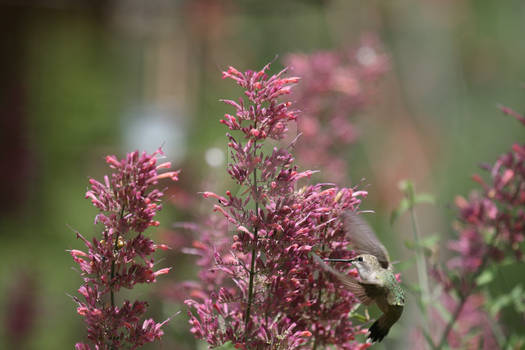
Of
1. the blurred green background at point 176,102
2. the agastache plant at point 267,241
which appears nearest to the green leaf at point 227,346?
the agastache plant at point 267,241

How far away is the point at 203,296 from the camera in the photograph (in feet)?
2.45

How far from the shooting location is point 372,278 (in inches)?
30.9

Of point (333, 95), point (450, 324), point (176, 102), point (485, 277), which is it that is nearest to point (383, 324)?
point (450, 324)

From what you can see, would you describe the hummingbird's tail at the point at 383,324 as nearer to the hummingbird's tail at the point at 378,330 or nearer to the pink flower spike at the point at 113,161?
the hummingbird's tail at the point at 378,330

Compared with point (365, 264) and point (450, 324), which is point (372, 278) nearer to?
point (365, 264)

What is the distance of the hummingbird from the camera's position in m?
0.71

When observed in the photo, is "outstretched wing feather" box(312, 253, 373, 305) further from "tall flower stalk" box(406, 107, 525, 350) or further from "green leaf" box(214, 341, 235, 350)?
"tall flower stalk" box(406, 107, 525, 350)

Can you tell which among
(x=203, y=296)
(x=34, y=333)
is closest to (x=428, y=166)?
(x=34, y=333)

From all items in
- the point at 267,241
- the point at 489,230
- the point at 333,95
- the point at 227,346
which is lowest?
the point at 227,346

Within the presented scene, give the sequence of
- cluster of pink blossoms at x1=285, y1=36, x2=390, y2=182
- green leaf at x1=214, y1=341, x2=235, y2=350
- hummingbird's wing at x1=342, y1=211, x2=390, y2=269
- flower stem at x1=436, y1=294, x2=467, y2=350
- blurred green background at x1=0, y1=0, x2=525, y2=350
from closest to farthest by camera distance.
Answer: green leaf at x1=214, y1=341, x2=235, y2=350
hummingbird's wing at x1=342, y1=211, x2=390, y2=269
flower stem at x1=436, y1=294, x2=467, y2=350
cluster of pink blossoms at x1=285, y1=36, x2=390, y2=182
blurred green background at x1=0, y1=0, x2=525, y2=350

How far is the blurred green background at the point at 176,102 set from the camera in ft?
8.15

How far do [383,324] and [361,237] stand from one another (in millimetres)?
145

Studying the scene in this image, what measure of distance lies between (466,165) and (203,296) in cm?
395

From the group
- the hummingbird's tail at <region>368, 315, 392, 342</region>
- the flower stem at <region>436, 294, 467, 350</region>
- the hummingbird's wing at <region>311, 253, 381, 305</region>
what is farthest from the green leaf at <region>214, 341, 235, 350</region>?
the flower stem at <region>436, 294, 467, 350</region>
